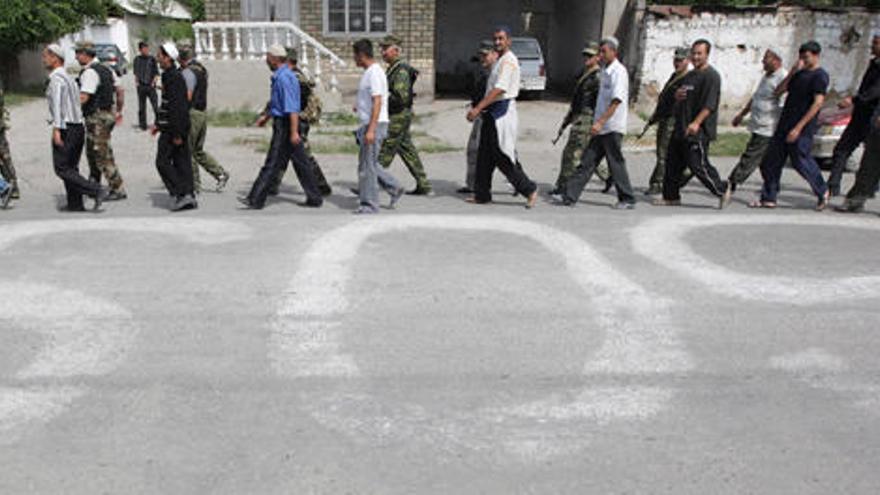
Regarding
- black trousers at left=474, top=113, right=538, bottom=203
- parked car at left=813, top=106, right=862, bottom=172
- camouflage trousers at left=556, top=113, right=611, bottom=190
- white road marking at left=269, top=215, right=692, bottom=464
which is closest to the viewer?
white road marking at left=269, top=215, right=692, bottom=464

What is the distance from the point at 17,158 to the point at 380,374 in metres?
9.33

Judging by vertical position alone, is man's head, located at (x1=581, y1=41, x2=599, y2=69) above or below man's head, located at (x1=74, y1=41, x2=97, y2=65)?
above

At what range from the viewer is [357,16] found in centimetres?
1894

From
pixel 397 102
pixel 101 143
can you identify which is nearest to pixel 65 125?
pixel 101 143

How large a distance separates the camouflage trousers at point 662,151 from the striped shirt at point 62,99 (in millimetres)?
6021

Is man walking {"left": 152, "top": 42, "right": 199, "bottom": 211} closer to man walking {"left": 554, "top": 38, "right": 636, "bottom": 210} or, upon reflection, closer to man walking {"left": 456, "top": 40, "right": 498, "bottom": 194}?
man walking {"left": 456, "top": 40, "right": 498, "bottom": 194}

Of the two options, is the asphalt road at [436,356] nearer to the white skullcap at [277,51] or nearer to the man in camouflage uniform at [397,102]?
the man in camouflage uniform at [397,102]

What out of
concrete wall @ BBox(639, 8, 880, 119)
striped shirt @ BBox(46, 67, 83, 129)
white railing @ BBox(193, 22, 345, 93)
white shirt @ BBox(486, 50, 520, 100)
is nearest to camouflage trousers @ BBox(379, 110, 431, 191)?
white shirt @ BBox(486, 50, 520, 100)

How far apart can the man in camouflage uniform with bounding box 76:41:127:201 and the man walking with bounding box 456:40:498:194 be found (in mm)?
3828

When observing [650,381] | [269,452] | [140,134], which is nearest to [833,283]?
[650,381]

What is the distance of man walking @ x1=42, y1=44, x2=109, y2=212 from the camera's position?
6859 mm

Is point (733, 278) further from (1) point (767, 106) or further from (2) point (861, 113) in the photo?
(2) point (861, 113)

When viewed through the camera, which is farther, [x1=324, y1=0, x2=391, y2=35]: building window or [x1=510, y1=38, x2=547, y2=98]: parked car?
[x1=510, y1=38, x2=547, y2=98]: parked car

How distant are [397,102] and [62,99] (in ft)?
10.5
